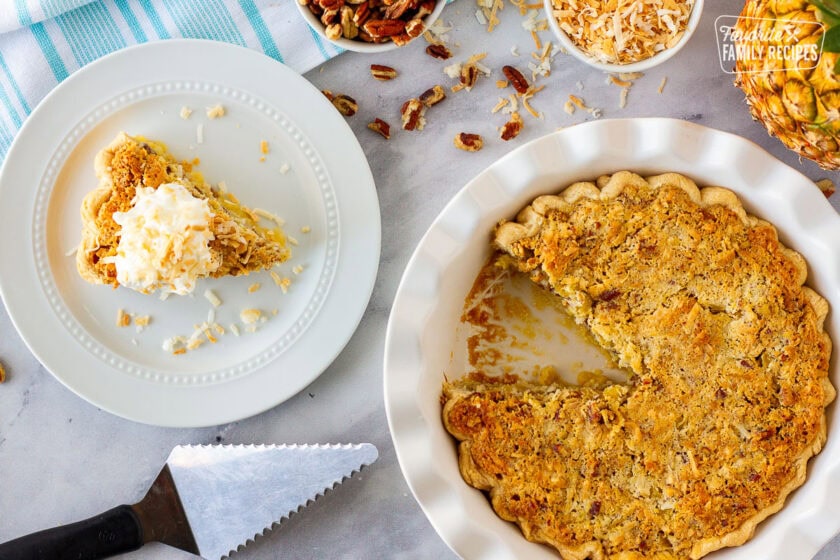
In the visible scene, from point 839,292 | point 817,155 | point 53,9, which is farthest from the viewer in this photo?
point 53,9

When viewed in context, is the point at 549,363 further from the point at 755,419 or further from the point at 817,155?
the point at 817,155

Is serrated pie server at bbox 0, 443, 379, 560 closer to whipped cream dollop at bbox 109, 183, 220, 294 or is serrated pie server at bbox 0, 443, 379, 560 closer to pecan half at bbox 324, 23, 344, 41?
whipped cream dollop at bbox 109, 183, 220, 294

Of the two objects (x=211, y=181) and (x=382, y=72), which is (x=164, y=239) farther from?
(x=382, y=72)

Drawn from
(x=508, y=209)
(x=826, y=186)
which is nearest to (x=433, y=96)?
(x=508, y=209)

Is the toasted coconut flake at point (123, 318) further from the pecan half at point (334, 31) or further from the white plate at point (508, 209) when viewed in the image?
the pecan half at point (334, 31)

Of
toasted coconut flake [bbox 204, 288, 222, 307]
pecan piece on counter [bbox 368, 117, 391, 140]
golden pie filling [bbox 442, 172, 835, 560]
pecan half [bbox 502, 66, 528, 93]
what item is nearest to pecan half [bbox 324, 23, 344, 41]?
pecan piece on counter [bbox 368, 117, 391, 140]

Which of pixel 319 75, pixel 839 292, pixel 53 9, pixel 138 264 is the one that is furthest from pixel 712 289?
pixel 53 9
